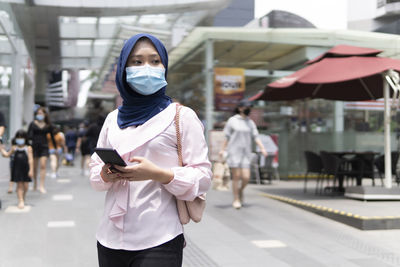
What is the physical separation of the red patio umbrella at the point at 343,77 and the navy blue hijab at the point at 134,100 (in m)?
6.51

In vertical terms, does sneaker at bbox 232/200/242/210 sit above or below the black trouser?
below

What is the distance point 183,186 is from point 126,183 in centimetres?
25

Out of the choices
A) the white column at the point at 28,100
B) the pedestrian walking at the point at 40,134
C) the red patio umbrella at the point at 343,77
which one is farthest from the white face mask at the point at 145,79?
the white column at the point at 28,100

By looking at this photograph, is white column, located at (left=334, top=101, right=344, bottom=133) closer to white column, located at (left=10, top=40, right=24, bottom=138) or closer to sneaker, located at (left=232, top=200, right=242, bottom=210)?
sneaker, located at (left=232, top=200, right=242, bottom=210)

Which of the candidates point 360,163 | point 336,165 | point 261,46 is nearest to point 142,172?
point 336,165

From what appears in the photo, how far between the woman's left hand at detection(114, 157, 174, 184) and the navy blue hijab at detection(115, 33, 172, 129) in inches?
9.2

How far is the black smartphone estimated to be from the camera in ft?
6.09

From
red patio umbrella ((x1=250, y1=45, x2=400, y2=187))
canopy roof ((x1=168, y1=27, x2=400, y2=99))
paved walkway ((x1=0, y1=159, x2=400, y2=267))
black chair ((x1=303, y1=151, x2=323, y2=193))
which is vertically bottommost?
paved walkway ((x1=0, y1=159, x2=400, y2=267))

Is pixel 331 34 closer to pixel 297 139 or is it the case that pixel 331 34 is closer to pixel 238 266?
pixel 297 139

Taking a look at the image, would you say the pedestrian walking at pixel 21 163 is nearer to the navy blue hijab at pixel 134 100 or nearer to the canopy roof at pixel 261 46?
the navy blue hijab at pixel 134 100

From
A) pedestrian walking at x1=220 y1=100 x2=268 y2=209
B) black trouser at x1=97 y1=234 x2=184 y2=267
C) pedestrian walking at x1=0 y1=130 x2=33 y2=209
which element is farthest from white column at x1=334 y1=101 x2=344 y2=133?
black trouser at x1=97 y1=234 x2=184 y2=267

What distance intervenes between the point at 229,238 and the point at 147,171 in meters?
4.27

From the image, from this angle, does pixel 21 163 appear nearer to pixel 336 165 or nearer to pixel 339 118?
pixel 336 165

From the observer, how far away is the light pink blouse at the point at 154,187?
6.61ft
